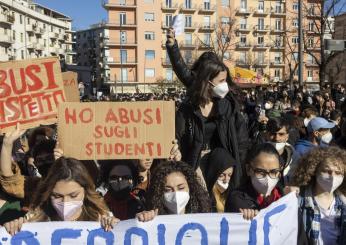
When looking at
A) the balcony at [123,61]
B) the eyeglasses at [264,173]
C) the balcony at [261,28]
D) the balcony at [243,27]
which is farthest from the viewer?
the balcony at [261,28]

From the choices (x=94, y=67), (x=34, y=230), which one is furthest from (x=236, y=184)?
(x=94, y=67)

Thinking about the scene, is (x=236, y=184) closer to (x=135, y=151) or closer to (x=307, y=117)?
(x=135, y=151)

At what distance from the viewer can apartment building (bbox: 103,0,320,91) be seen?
210 ft

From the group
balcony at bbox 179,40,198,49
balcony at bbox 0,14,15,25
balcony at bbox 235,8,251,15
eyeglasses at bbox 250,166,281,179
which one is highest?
balcony at bbox 235,8,251,15

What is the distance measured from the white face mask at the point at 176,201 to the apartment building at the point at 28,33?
57.9 meters

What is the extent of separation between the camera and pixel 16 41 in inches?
2709

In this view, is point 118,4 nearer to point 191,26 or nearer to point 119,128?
point 191,26

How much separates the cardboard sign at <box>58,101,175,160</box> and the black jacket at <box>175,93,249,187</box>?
37 centimetres

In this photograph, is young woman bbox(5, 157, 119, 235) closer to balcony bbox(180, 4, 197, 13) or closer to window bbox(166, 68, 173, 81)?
window bbox(166, 68, 173, 81)

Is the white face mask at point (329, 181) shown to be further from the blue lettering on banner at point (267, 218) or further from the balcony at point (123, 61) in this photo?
the balcony at point (123, 61)

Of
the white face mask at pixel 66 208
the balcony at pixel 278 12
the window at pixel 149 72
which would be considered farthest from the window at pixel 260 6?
the white face mask at pixel 66 208

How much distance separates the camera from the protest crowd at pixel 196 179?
122 inches

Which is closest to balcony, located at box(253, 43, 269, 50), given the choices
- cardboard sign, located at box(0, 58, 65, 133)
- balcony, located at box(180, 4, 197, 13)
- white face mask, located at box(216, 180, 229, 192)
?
Result: balcony, located at box(180, 4, 197, 13)

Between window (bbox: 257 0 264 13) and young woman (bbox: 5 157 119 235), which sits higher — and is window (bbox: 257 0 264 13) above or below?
above
